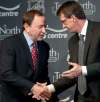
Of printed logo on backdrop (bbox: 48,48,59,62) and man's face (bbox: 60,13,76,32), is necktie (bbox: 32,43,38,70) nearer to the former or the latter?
man's face (bbox: 60,13,76,32)

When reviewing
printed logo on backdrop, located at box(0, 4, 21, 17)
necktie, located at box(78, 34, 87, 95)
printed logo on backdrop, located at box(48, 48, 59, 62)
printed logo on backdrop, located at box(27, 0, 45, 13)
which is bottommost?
printed logo on backdrop, located at box(48, 48, 59, 62)

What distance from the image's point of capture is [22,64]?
3.50 meters

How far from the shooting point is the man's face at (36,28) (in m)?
3.55

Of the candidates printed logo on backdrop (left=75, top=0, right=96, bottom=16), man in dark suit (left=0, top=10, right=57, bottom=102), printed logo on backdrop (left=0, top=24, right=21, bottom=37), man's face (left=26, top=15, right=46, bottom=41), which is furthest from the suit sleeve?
printed logo on backdrop (left=75, top=0, right=96, bottom=16)

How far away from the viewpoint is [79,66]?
319cm

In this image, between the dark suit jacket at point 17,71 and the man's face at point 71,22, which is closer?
the man's face at point 71,22

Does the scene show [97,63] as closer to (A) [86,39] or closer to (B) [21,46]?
(A) [86,39]

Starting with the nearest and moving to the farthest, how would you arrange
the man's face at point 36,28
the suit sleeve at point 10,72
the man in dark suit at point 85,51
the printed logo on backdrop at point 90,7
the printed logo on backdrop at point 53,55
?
1. the man in dark suit at point 85,51
2. the suit sleeve at point 10,72
3. the man's face at point 36,28
4. the printed logo on backdrop at point 90,7
5. the printed logo on backdrop at point 53,55

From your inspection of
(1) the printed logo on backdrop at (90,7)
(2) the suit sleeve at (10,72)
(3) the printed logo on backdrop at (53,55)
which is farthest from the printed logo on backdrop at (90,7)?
(2) the suit sleeve at (10,72)

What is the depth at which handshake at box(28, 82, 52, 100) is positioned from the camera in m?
3.50

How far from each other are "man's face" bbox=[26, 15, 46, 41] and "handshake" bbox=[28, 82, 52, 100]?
0.40m

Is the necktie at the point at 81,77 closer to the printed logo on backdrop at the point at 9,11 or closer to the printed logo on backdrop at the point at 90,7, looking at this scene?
the printed logo on backdrop at the point at 90,7

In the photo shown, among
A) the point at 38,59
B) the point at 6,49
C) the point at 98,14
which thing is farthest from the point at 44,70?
the point at 98,14

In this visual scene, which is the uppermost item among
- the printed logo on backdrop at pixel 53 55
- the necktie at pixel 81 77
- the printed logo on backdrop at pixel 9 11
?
the printed logo on backdrop at pixel 9 11
